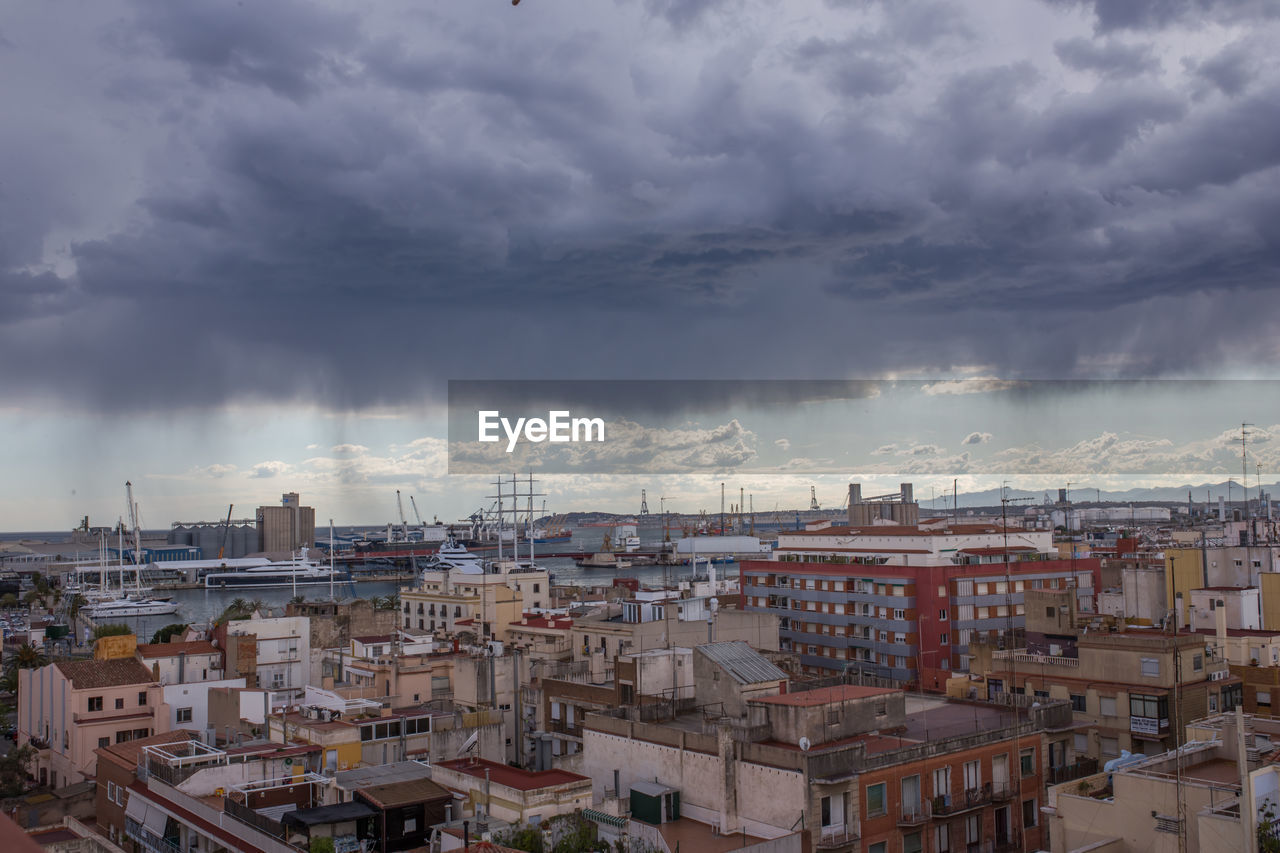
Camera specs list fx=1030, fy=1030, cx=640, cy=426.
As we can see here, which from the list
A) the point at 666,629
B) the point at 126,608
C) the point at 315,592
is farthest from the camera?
the point at 315,592

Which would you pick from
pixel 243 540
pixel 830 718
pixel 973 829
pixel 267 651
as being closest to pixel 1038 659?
pixel 973 829

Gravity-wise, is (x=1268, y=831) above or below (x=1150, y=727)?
above

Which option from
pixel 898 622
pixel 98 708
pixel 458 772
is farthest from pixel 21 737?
pixel 898 622

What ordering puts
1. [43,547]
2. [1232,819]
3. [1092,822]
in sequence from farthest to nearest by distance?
[43,547] → [1092,822] → [1232,819]

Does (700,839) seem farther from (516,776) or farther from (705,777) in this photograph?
(516,776)

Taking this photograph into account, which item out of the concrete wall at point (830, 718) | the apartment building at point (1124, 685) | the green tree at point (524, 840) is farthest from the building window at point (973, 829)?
the green tree at point (524, 840)

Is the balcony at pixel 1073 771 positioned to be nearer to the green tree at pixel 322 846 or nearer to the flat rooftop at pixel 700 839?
the flat rooftop at pixel 700 839

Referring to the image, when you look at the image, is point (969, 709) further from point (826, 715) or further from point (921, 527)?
point (921, 527)
